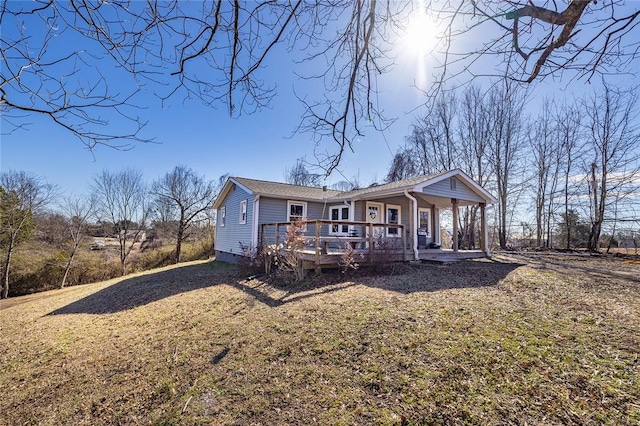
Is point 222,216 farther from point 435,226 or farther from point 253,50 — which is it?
point 253,50

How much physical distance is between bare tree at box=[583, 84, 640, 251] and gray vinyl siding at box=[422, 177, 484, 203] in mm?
8705

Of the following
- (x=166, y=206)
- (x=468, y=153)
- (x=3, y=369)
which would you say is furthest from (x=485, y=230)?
(x=166, y=206)

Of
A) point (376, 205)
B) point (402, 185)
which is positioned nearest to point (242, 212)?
point (376, 205)

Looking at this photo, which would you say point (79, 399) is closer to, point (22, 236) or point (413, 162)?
point (22, 236)

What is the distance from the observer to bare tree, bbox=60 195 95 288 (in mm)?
18812

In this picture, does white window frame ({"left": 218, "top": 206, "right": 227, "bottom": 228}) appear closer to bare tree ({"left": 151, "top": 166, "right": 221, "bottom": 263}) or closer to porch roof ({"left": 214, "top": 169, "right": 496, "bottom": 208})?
porch roof ({"left": 214, "top": 169, "right": 496, "bottom": 208})

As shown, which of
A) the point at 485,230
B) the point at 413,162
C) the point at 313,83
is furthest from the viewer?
the point at 413,162

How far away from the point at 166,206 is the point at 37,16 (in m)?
26.6

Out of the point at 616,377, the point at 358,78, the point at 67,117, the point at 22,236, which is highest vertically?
the point at 358,78

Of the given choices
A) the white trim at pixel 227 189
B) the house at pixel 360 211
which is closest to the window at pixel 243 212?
the house at pixel 360 211

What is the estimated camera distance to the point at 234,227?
14641 mm

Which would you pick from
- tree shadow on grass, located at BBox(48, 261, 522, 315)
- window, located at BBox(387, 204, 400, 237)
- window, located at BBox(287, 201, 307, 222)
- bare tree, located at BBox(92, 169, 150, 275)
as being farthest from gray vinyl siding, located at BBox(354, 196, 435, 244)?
bare tree, located at BBox(92, 169, 150, 275)

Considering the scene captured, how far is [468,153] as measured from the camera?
20234mm

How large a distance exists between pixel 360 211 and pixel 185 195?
17826 millimetres
